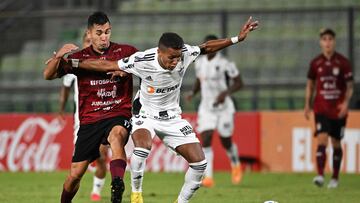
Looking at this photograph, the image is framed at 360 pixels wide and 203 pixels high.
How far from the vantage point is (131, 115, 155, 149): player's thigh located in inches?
406

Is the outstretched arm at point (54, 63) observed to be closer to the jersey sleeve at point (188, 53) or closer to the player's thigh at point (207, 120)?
the jersey sleeve at point (188, 53)

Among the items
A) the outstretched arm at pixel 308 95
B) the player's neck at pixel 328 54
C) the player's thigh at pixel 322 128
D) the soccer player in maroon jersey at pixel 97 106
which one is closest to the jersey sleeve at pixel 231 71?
the outstretched arm at pixel 308 95

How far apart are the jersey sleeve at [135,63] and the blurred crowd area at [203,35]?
32.9 ft

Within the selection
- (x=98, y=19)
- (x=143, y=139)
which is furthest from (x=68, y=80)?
(x=98, y=19)

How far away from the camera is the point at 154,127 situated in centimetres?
1043

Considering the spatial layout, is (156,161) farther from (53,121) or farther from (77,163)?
(77,163)

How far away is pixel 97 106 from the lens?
10055mm

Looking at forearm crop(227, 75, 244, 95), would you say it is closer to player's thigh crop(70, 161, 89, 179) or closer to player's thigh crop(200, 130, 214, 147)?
player's thigh crop(200, 130, 214, 147)

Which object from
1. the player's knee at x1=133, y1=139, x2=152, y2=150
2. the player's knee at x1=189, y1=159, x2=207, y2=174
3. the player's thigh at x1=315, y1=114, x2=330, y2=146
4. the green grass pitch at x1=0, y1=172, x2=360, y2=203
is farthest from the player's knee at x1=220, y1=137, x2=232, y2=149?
the player's knee at x1=189, y1=159, x2=207, y2=174

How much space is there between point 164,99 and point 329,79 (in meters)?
5.37

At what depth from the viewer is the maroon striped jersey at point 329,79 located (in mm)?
15039

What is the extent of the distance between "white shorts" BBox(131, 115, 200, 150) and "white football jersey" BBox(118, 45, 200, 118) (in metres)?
0.08

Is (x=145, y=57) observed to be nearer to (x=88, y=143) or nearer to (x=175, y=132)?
(x=175, y=132)

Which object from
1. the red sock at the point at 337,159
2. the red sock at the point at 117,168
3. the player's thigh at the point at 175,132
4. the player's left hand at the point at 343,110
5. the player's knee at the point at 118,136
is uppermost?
the player's knee at the point at 118,136
